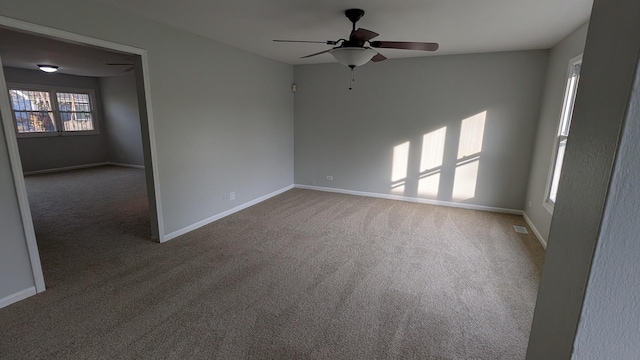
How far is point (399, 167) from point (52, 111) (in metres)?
8.91

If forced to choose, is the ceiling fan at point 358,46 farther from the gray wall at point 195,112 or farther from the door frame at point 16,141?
the door frame at point 16,141

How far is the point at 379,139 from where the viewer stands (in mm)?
5438

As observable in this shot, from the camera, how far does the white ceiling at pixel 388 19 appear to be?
8.69 ft

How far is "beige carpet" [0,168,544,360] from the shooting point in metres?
2.00

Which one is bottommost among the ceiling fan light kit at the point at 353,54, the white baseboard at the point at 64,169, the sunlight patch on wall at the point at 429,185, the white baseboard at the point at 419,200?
the white baseboard at the point at 419,200

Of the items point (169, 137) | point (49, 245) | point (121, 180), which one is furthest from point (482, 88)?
point (121, 180)

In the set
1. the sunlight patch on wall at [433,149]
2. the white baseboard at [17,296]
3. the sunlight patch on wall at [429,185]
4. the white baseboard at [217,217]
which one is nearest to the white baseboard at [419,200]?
the sunlight patch on wall at [429,185]

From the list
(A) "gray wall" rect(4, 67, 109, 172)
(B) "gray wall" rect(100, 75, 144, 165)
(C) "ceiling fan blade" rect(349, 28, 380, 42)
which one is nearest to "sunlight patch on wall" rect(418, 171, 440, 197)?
(C) "ceiling fan blade" rect(349, 28, 380, 42)

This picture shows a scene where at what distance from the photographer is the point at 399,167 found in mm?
5379

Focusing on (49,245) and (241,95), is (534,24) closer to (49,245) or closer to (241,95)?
(241,95)

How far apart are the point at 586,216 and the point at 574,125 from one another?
1.07ft

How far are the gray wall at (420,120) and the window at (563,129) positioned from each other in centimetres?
98

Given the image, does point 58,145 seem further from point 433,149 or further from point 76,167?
point 433,149

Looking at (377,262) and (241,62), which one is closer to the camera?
(377,262)
